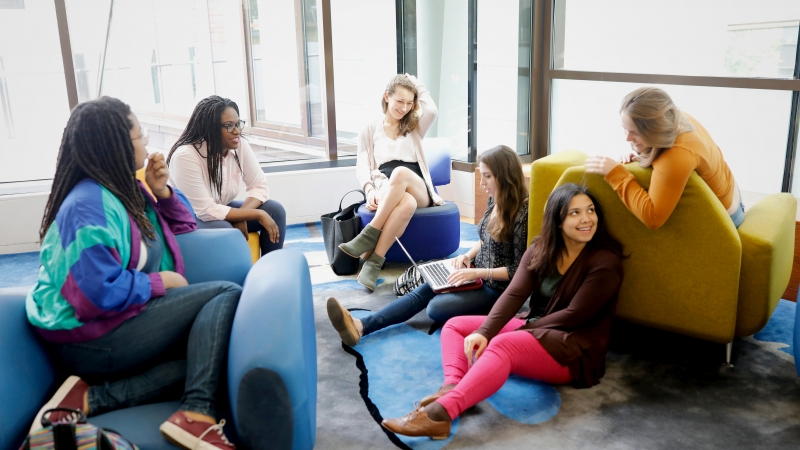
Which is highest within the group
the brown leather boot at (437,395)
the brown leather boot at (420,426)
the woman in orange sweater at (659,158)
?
the woman in orange sweater at (659,158)

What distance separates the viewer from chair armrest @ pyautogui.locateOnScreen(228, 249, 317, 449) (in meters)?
1.66

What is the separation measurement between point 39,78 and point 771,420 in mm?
4505

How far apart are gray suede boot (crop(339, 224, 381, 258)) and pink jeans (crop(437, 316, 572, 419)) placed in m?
1.15

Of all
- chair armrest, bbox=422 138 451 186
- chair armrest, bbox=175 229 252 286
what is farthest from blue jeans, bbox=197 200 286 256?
chair armrest, bbox=422 138 451 186

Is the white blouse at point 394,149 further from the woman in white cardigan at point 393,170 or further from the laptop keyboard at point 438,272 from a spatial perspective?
the laptop keyboard at point 438,272

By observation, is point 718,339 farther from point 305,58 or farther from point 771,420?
point 305,58

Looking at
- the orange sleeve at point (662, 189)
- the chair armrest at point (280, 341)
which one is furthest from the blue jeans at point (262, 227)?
the orange sleeve at point (662, 189)

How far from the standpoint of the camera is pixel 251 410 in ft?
5.47

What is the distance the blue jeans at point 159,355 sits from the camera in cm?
178

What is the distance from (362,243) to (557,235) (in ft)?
4.54

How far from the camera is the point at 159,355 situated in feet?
6.19

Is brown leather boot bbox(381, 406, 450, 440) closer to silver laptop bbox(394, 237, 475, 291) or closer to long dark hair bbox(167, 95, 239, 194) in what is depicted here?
silver laptop bbox(394, 237, 475, 291)

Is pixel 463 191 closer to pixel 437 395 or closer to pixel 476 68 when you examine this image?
pixel 476 68

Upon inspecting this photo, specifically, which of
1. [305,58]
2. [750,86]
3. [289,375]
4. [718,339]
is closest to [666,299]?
[718,339]
